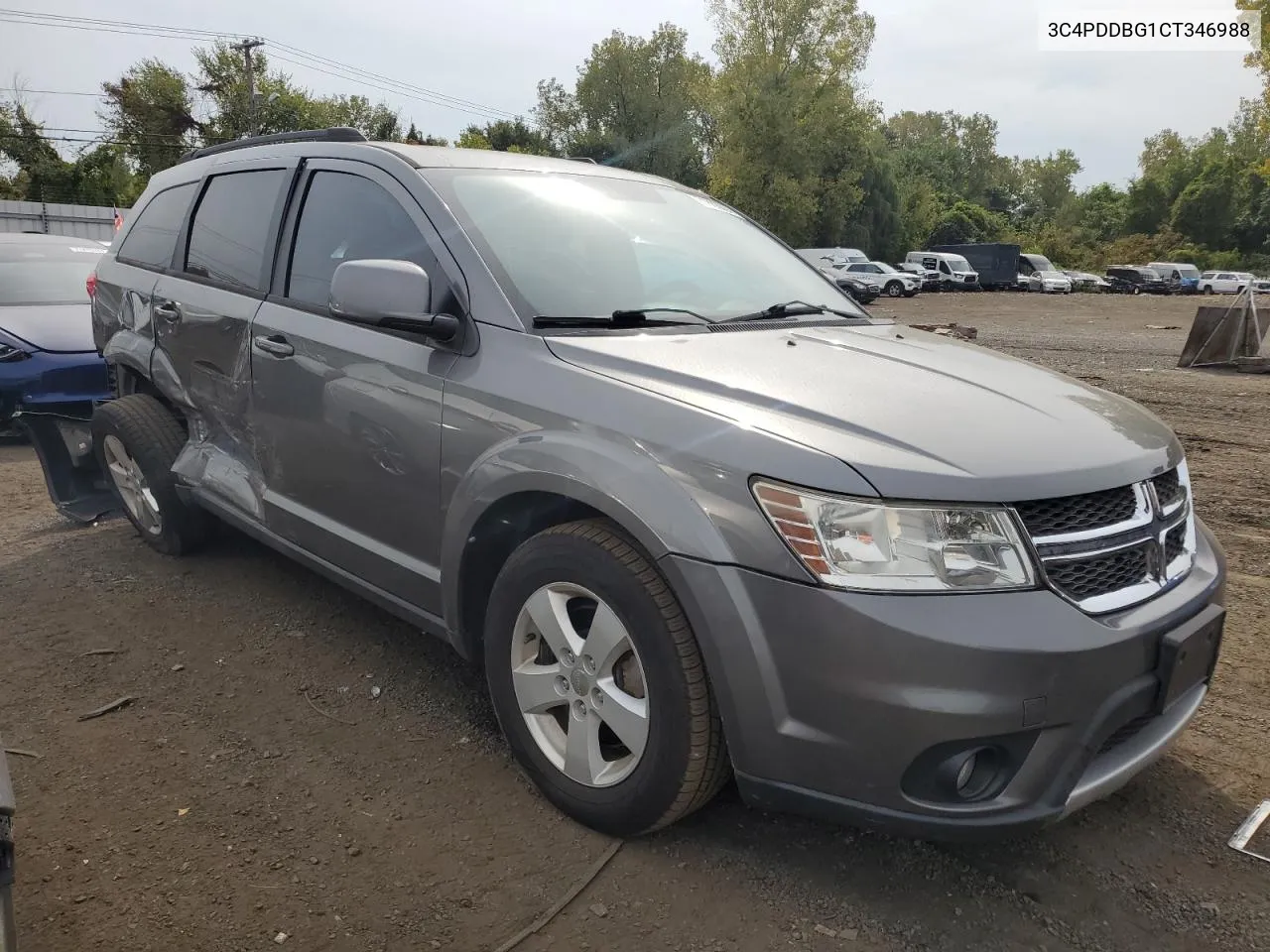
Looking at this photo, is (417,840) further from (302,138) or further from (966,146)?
(966,146)

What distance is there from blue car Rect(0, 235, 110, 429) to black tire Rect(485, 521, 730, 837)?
4.96 m

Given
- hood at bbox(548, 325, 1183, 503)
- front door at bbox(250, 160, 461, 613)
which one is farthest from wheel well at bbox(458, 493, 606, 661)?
hood at bbox(548, 325, 1183, 503)

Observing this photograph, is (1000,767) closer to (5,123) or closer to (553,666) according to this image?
(553,666)

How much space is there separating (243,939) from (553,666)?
0.93 meters

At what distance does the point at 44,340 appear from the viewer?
6.91 meters

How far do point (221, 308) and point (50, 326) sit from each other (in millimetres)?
4249

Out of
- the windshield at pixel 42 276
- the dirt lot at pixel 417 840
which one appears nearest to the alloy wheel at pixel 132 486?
the dirt lot at pixel 417 840

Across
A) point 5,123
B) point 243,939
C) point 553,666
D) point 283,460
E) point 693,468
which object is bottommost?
point 243,939

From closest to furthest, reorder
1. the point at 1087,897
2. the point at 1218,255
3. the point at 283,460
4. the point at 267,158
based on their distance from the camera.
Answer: the point at 1087,897 < the point at 283,460 < the point at 267,158 < the point at 1218,255

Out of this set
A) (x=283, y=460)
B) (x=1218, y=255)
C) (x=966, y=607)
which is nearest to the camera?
(x=966, y=607)

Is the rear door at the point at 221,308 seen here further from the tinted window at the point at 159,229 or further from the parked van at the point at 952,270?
the parked van at the point at 952,270

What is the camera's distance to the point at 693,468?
2.17 metres

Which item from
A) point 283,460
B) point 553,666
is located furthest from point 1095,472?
point 283,460

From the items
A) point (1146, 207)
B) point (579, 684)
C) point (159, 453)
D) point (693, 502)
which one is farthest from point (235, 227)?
point (1146, 207)
